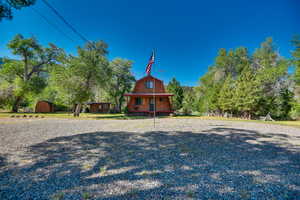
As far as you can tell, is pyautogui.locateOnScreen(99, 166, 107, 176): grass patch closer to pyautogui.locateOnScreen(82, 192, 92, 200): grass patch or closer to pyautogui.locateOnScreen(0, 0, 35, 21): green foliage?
pyautogui.locateOnScreen(82, 192, 92, 200): grass patch

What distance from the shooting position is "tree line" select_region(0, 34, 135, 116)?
15343 mm

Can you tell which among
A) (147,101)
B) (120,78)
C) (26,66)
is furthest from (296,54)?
(26,66)

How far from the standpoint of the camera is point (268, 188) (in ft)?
7.22

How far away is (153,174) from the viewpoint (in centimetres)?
265

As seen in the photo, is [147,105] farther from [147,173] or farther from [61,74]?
[147,173]

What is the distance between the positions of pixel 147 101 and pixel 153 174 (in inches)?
646

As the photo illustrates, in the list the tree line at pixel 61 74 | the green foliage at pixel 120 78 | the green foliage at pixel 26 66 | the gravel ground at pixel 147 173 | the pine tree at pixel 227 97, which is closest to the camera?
the gravel ground at pixel 147 173

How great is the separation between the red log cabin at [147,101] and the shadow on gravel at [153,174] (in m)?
14.8

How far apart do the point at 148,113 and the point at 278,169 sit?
1620 cm

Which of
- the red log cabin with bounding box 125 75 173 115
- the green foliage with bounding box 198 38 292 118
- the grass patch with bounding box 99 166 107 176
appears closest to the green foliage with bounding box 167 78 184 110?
the green foliage with bounding box 198 38 292 118

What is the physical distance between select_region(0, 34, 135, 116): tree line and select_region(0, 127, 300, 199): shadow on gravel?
1211 cm

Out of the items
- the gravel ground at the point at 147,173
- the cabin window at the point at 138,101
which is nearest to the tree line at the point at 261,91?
the cabin window at the point at 138,101

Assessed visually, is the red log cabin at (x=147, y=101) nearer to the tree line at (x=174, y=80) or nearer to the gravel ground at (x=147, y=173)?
the tree line at (x=174, y=80)

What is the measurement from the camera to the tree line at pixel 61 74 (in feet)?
50.3
